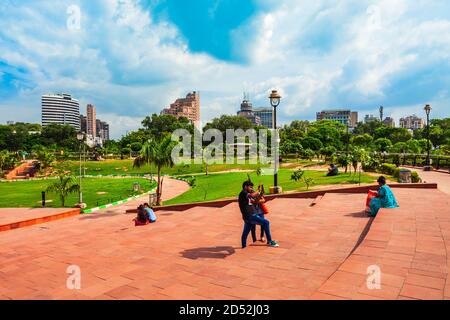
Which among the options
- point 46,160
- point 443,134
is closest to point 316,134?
point 443,134

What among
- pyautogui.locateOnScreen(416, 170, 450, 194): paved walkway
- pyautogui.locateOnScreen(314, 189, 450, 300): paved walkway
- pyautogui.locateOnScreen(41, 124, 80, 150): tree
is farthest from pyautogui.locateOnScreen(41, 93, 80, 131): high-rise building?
pyautogui.locateOnScreen(314, 189, 450, 300): paved walkway

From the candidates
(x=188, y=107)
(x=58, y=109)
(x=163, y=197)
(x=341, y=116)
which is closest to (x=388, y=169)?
(x=163, y=197)

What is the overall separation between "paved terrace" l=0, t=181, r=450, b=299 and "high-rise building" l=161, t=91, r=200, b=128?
175 m

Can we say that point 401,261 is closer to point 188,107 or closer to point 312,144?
point 312,144

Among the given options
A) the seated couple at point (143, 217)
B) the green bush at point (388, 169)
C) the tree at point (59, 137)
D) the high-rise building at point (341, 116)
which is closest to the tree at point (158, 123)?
the tree at point (59, 137)

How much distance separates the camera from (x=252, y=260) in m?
6.11

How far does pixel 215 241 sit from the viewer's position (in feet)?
25.8

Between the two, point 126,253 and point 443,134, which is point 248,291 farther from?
point 443,134

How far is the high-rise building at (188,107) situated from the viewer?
184 metres

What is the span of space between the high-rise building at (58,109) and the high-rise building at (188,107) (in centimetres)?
5873

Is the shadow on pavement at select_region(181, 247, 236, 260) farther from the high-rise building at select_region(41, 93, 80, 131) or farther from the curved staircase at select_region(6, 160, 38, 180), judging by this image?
the high-rise building at select_region(41, 93, 80, 131)

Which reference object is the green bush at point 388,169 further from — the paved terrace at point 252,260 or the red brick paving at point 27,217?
the red brick paving at point 27,217

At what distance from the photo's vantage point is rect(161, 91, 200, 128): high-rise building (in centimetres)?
18388
